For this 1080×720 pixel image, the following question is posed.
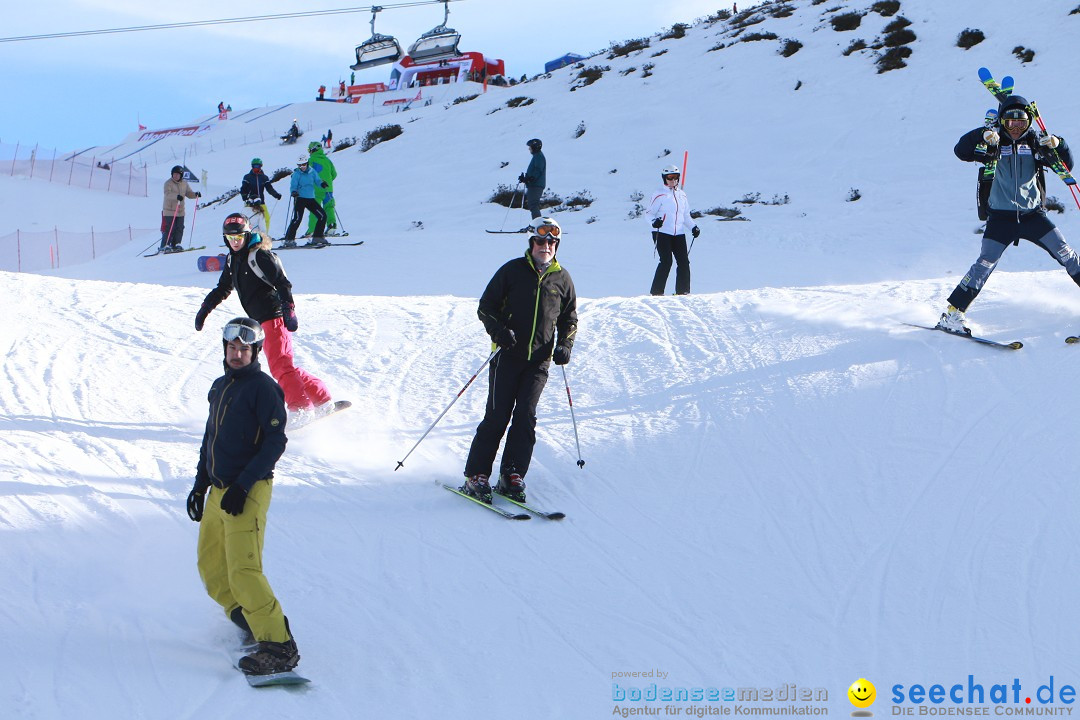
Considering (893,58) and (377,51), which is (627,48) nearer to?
(893,58)

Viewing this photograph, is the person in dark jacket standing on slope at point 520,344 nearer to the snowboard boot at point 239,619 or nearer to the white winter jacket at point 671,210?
the snowboard boot at point 239,619

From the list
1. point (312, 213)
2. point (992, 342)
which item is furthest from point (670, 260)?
point (312, 213)

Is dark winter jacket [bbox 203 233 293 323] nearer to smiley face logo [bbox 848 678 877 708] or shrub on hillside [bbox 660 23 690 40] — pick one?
smiley face logo [bbox 848 678 877 708]

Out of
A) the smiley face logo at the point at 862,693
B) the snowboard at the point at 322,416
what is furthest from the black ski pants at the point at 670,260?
the smiley face logo at the point at 862,693

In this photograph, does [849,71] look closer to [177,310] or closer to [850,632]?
[177,310]

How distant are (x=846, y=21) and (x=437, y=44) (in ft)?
100.0

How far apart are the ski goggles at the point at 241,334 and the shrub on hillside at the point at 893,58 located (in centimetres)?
2338

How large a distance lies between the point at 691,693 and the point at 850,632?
3.12 feet

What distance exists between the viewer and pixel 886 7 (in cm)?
2838

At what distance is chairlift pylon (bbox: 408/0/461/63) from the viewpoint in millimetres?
54375

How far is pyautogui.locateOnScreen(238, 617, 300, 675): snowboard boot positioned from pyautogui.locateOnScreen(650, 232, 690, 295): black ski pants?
759cm

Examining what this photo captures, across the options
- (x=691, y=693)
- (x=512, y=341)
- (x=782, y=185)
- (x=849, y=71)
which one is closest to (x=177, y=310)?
(x=512, y=341)

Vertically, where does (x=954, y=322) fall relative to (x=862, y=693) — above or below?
above

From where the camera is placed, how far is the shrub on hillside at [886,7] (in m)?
28.1
